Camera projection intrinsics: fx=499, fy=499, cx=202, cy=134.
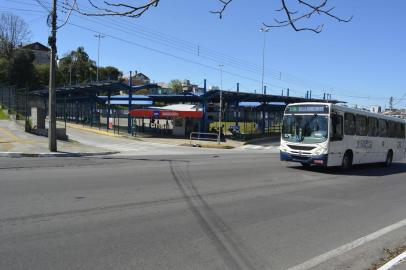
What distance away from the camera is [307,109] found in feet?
68.0

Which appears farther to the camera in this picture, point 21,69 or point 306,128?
point 21,69

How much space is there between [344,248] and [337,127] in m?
13.1

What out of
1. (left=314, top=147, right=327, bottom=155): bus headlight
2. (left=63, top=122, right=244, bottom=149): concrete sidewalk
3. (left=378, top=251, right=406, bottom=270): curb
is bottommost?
(left=63, top=122, right=244, bottom=149): concrete sidewalk

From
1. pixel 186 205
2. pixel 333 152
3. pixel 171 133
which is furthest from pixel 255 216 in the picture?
pixel 171 133

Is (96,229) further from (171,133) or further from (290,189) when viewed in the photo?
(171,133)

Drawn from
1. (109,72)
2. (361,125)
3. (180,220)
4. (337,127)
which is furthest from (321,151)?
(109,72)

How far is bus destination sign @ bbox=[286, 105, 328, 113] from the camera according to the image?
66.5 feet

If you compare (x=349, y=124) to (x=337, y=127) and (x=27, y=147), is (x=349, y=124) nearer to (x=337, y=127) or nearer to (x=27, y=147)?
(x=337, y=127)

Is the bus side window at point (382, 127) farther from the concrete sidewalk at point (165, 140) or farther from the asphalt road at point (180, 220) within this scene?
the concrete sidewalk at point (165, 140)

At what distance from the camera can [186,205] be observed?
10.5m

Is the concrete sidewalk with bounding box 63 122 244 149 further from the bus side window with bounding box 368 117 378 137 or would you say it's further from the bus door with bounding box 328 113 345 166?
the bus door with bounding box 328 113 345 166

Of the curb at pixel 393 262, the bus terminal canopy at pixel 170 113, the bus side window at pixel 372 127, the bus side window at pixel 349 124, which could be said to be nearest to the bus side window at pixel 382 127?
the bus side window at pixel 372 127

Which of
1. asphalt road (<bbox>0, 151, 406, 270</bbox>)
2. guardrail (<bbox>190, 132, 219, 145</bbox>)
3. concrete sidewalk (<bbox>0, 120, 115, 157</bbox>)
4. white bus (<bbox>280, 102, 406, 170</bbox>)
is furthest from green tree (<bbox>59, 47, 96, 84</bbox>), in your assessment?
asphalt road (<bbox>0, 151, 406, 270</bbox>)

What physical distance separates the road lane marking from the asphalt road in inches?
3.9
